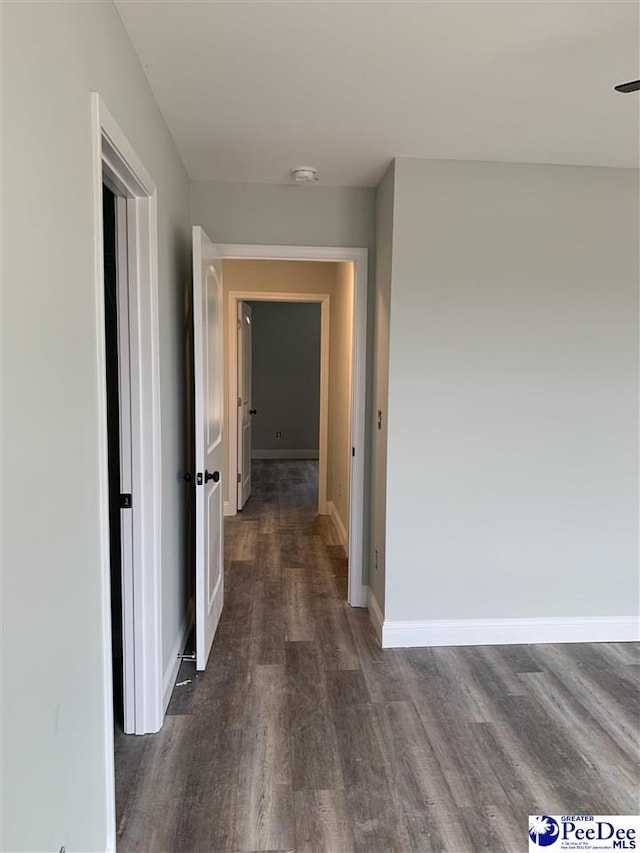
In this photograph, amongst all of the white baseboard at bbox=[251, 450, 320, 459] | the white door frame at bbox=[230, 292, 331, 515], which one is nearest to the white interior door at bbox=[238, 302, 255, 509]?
the white door frame at bbox=[230, 292, 331, 515]

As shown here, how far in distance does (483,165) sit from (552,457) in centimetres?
152

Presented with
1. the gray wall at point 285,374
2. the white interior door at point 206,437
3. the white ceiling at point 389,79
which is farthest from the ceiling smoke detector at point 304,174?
the gray wall at point 285,374

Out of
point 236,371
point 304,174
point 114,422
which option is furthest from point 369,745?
point 236,371

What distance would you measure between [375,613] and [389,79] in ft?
8.53

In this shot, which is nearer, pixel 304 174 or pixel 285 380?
pixel 304 174

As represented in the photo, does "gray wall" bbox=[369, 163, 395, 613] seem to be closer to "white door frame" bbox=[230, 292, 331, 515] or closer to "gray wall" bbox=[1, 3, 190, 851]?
"gray wall" bbox=[1, 3, 190, 851]

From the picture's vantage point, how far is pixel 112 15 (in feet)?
5.41

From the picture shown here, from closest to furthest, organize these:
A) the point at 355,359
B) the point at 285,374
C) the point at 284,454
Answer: the point at 355,359, the point at 285,374, the point at 284,454

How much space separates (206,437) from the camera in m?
2.81

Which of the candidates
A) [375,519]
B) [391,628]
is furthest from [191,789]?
[375,519]

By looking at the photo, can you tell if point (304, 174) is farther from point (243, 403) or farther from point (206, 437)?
point (243, 403)

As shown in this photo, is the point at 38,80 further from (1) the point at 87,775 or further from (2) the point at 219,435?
(2) the point at 219,435

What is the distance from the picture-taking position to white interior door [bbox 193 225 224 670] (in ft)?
8.63

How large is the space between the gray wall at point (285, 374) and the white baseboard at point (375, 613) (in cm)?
548
